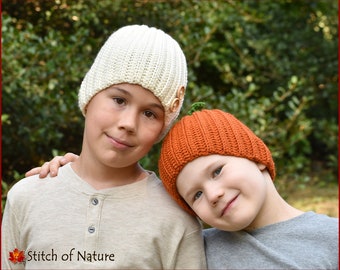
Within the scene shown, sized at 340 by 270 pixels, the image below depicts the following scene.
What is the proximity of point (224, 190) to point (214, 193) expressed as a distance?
0.13ft

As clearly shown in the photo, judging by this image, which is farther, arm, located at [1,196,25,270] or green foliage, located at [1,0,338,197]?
green foliage, located at [1,0,338,197]

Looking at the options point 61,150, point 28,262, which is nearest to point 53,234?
point 28,262

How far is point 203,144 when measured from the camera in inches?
77.2

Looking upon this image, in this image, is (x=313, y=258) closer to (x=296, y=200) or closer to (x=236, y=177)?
(x=236, y=177)

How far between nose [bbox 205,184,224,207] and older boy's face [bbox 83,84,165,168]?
0.91ft

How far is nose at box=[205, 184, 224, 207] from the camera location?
188cm

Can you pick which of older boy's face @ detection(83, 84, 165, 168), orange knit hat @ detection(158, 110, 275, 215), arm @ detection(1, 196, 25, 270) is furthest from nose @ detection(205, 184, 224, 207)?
arm @ detection(1, 196, 25, 270)

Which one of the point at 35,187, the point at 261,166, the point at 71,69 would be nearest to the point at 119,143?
the point at 35,187

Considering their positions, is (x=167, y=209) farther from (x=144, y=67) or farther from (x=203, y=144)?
(x=144, y=67)

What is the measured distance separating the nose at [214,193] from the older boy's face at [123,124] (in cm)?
28

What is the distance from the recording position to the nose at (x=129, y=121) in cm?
193

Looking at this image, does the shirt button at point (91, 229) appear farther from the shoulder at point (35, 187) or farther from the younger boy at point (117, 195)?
the shoulder at point (35, 187)

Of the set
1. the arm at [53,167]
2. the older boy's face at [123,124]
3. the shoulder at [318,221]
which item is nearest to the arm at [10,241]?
the arm at [53,167]

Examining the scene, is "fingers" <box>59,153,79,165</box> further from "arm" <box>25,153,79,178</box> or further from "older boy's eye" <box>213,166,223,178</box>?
"older boy's eye" <box>213,166,223,178</box>
